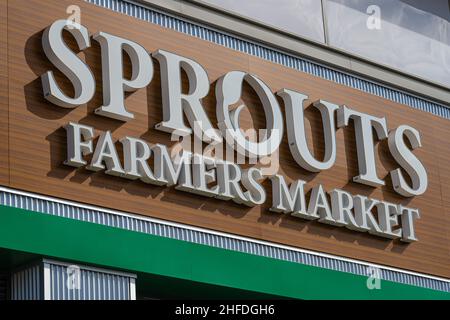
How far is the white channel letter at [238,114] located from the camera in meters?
16.3

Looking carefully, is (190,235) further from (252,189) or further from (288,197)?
(288,197)

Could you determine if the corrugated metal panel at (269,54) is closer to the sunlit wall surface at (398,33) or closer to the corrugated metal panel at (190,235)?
the sunlit wall surface at (398,33)

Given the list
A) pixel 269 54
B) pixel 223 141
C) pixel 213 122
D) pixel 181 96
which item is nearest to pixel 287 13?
pixel 269 54

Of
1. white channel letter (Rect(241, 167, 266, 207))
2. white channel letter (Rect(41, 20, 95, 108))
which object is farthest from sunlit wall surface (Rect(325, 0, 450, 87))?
white channel letter (Rect(41, 20, 95, 108))

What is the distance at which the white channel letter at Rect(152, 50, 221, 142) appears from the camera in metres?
15.7

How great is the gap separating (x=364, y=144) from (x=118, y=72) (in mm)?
4503

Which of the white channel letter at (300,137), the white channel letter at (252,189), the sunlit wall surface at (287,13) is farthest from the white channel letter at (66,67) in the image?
the white channel letter at (300,137)

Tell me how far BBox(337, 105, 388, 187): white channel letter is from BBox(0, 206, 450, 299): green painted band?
1536mm

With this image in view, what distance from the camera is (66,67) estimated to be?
1473 cm

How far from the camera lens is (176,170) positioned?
1556cm
